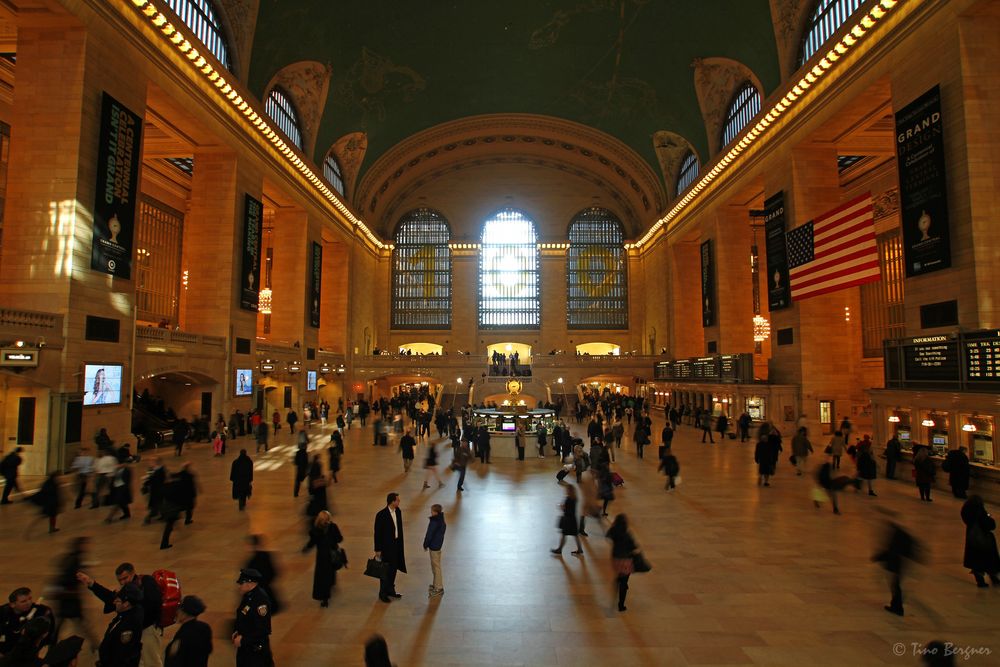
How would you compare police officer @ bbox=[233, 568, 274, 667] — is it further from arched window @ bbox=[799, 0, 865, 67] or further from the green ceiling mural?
the green ceiling mural

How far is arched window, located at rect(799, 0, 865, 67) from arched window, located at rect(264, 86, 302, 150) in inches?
792

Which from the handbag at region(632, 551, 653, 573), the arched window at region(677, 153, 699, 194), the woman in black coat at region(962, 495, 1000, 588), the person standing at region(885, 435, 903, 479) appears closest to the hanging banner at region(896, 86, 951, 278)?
the person standing at region(885, 435, 903, 479)

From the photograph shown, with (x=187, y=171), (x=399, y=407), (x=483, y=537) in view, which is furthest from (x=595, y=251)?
(x=483, y=537)

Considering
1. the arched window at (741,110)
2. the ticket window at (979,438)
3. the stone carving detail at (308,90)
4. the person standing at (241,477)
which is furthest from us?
the stone carving detail at (308,90)

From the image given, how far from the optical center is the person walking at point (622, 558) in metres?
5.13

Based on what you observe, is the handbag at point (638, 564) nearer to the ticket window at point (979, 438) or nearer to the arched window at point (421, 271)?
the ticket window at point (979, 438)

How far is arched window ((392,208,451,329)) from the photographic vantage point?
4331 cm

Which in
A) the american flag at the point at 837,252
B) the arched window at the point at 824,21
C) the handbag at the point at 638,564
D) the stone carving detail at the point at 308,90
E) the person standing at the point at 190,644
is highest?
the stone carving detail at the point at 308,90

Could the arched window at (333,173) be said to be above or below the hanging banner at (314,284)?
above

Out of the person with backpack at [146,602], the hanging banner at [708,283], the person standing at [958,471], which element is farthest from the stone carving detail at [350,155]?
the person with backpack at [146,602]

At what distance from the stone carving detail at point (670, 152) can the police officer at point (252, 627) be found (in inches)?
1234

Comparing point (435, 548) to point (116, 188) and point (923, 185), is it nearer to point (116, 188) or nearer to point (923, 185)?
point (116, 188)

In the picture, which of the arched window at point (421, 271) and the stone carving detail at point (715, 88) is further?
the arched window at point (421, 271)

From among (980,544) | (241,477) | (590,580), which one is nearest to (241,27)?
(241,477)
